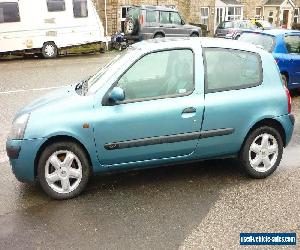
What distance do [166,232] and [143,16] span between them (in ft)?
62.1

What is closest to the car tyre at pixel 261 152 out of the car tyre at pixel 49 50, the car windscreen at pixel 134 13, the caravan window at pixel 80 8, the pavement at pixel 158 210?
the pavement at pixel 158 210

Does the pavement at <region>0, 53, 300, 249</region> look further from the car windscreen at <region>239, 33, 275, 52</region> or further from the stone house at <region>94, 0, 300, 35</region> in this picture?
the stone house at <region>94, 0, 300, 35</region>

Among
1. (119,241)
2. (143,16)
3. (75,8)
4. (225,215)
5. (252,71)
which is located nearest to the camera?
(119,241)

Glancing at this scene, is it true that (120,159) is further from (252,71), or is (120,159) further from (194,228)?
(252,71)

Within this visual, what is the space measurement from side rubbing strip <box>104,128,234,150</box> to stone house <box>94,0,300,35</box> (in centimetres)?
2240

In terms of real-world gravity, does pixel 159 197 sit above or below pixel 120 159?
below

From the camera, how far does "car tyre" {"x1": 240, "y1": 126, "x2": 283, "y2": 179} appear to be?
5090 mm

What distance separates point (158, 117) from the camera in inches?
181

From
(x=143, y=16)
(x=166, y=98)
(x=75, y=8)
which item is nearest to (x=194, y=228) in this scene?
(x=166, y=98)

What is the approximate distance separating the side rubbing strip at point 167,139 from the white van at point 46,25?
14.2 m

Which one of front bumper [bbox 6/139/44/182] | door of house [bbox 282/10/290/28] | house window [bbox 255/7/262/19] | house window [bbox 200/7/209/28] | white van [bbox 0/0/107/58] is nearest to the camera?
front bumper [bbox 6/139/44/182]

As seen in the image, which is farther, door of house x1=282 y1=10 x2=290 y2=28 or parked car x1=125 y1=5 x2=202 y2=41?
door of house x1=282 y1=10 x2=290 y2=28

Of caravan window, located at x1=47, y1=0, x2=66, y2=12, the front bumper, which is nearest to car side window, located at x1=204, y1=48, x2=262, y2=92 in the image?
the front bumper

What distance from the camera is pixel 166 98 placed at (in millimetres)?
4676
